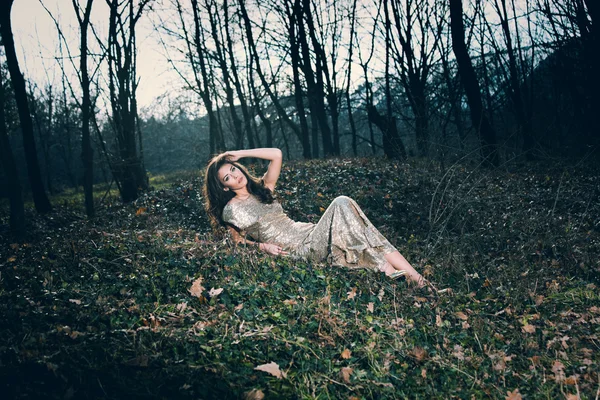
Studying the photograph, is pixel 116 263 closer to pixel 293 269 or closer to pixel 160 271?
pixel 160 271

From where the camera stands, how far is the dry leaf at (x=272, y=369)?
274 cm

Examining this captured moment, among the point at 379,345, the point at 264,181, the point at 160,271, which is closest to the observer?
the point at 379,345

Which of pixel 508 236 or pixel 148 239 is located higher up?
pixel 148 239

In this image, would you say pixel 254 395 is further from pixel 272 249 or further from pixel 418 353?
pixel 272 249

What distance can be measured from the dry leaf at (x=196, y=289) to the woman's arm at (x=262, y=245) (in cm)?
121

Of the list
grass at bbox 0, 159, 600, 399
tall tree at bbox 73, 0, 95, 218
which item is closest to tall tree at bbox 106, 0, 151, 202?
tall tree at bbox 73, 0, 95, 218

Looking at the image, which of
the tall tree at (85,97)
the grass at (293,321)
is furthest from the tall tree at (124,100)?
the grass at (293,321)

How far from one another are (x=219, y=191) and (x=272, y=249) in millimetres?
1091

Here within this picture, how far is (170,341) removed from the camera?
2973mm

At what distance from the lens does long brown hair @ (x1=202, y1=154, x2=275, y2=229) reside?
17.3 feet

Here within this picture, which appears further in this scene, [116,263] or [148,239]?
[148,239]

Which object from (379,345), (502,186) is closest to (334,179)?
(502,186)

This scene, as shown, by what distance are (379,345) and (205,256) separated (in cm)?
228

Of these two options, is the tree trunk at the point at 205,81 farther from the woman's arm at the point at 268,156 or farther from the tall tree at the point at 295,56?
the woman's arm at the point at 268,156
